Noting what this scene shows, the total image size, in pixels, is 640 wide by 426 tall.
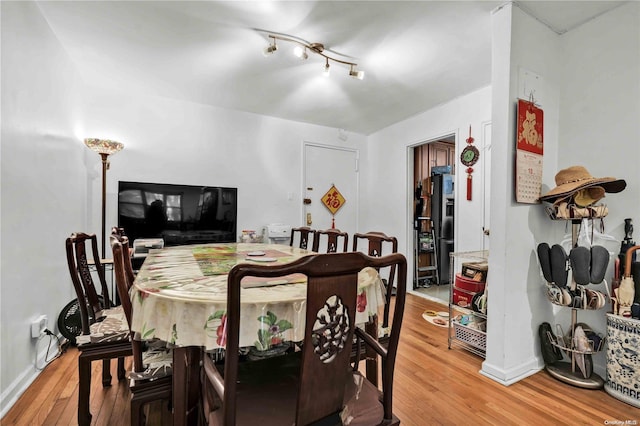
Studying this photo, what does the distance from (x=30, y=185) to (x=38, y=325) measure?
95 cm

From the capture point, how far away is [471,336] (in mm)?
2250

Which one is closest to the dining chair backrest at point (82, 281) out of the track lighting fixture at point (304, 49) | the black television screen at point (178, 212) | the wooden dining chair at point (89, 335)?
the wooden dining chair at point (89, 335)

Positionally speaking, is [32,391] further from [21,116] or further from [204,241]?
[204,241]

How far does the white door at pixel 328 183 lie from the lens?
4332mm

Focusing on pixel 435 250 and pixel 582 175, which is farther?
pixel 435 250

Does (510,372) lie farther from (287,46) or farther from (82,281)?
(287,46)

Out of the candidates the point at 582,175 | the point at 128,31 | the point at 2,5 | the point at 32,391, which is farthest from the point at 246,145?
the point at 582,175

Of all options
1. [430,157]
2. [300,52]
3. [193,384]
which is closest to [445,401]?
[193,384]

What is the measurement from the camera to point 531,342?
200 centimetres

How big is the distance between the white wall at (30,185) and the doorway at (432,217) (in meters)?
3.97

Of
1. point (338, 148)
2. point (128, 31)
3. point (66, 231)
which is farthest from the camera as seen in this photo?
point (338, 148)

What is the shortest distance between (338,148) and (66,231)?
11.4 ft

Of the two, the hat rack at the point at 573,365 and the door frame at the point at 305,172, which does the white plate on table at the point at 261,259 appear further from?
the door frame at the point at 305,172

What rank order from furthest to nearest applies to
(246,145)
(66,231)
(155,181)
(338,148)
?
(338,148)
(246,145)
(155,181)
(66,231)
